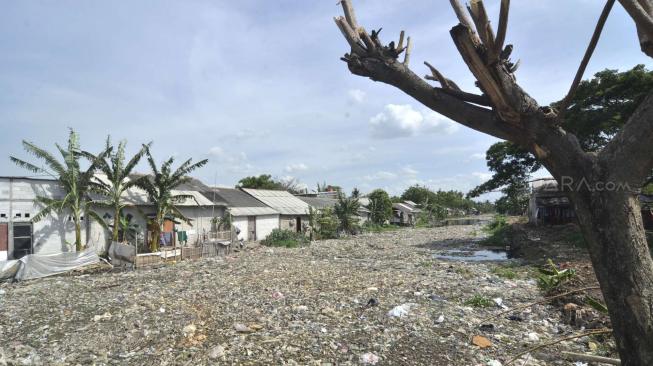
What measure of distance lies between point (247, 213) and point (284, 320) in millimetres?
18458

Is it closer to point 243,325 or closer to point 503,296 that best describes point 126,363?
point 243,325

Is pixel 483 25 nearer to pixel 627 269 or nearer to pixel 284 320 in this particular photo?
pixel 627 269

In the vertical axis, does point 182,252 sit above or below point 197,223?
below

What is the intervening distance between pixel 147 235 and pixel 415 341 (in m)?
15.8

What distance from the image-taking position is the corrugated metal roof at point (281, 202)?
98.4 ft

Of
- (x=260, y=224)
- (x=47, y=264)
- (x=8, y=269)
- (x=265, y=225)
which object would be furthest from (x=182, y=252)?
(x=265, y=225)

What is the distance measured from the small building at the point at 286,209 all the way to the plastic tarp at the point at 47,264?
1514cm

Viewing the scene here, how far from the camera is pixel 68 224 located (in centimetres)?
1592

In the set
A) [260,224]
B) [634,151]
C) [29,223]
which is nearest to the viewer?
[634,151]

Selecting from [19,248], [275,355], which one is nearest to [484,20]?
[275,355]

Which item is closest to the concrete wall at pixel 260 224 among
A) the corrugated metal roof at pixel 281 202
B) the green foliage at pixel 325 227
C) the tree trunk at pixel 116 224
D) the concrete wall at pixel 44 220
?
the corrugated metal roof at pixel 281 202

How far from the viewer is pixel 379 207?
142 ft

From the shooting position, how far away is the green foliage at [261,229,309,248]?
952 inches

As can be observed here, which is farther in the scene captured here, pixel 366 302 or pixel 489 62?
pixel 366 302
